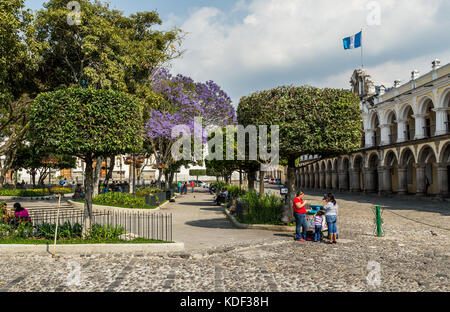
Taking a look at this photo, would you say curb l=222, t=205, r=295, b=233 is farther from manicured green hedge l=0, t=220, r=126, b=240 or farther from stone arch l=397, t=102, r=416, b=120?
stone arch l=397, t=102, r=416, b=120

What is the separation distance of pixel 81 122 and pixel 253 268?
5.67m

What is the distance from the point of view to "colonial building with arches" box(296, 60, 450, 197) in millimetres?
27016

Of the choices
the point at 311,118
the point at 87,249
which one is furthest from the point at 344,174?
the point at 87,249

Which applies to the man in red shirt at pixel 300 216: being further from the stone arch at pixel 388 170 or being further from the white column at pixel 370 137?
the white column at pixel 370 137

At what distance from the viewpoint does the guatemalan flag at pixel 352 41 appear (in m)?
33.7

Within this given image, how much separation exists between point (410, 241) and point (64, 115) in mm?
10536

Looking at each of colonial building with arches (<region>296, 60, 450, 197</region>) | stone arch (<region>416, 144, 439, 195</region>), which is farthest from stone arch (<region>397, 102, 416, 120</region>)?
stone arch (<region>416, 144, 439, 195</region>)

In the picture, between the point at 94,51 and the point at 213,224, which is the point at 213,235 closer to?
the point at 213,224

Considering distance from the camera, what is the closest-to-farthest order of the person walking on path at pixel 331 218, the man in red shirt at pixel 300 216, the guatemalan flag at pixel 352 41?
the person walking on path at pixel 331 218
the man in red shirt at pixel 300 216
the guatemalan flag at pixel 352 41

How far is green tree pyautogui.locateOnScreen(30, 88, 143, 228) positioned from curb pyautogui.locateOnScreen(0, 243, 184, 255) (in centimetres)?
116

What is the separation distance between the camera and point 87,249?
8672 mm

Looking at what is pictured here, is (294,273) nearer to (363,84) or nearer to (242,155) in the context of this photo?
(242,155)

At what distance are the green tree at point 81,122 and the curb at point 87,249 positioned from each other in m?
1.16

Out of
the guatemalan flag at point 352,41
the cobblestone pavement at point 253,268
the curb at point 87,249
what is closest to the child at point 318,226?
the cobblestone pavement at point 253,268
